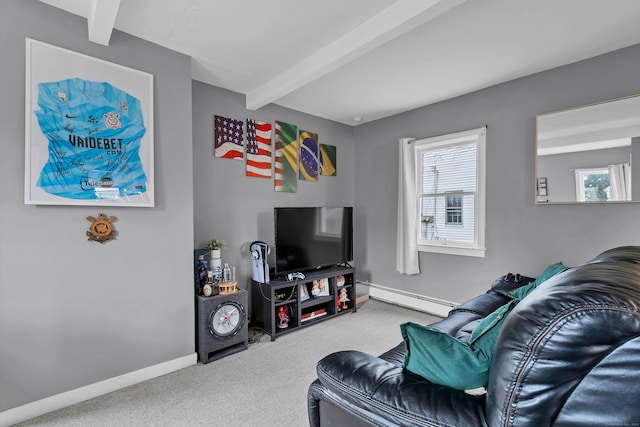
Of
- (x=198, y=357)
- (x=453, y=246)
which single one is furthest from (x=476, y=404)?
(x=453, y=246)

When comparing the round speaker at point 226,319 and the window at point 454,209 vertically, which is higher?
the window at point 454,209

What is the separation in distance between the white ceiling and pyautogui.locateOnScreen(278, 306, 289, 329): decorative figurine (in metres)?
2.23

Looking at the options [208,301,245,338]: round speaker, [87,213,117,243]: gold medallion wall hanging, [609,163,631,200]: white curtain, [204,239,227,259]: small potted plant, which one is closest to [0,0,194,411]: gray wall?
[87,213,117,243]: gold medallion wall hanging

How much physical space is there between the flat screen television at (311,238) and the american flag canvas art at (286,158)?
0.47 m

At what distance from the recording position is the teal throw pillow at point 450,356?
0.99 meters

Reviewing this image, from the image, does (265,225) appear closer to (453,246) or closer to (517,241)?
(453,246)

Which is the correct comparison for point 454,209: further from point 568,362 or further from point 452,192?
point 568,362

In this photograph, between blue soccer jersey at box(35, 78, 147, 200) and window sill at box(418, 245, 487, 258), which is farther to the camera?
window sill at box(418, 245, 487, 258)

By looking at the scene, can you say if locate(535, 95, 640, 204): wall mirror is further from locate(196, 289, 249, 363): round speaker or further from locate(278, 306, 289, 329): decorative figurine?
locate(196, 289, 249, 363): round speaker

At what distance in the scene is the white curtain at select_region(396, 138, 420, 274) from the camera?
12.6 ft

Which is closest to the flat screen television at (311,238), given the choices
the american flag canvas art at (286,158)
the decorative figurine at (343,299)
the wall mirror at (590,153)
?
the decorative figurine at (343,299)

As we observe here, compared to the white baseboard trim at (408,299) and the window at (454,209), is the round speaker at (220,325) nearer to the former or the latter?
the white baseboard trim at (408,299)

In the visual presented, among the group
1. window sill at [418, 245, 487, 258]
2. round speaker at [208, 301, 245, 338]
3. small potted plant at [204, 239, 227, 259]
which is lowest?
round speaker at [208, 301, 245, 338]

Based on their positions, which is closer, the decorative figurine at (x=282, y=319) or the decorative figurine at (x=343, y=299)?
the decorative figurine at (x=282, y=319)
